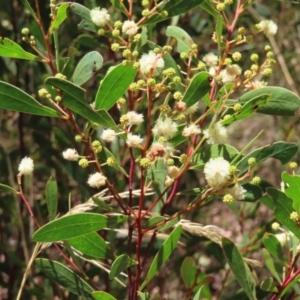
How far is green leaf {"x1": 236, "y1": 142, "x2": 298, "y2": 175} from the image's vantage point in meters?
0.98

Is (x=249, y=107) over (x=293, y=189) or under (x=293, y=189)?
over

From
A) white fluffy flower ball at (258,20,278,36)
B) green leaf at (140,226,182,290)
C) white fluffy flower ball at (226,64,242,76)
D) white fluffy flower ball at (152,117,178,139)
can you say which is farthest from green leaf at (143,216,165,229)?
white fluffy flower ball at (258,20,278,36)

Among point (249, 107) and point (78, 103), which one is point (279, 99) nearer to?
point (249, 107)

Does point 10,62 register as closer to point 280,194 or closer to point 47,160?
point 47,160

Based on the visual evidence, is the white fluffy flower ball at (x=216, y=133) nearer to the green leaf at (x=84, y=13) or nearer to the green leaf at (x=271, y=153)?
the green leaf at (x=271, y=153)

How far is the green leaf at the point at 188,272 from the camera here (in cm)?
115

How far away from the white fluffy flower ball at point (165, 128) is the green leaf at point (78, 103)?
0.21 ft

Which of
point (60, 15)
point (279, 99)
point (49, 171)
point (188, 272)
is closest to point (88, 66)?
point (60, 15)

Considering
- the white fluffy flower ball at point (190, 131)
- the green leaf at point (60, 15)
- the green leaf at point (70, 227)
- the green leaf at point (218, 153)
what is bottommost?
the green leaf at point (70, 227)

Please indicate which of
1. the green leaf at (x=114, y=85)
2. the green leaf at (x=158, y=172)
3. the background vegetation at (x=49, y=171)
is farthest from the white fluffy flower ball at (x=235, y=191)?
the background vegetation at (x=49, y=171)

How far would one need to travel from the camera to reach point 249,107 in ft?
2.95

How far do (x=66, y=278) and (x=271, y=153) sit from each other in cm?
40

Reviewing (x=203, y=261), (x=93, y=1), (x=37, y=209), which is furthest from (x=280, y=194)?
(x=203, y=261)

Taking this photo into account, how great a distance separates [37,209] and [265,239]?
32.7 inches
